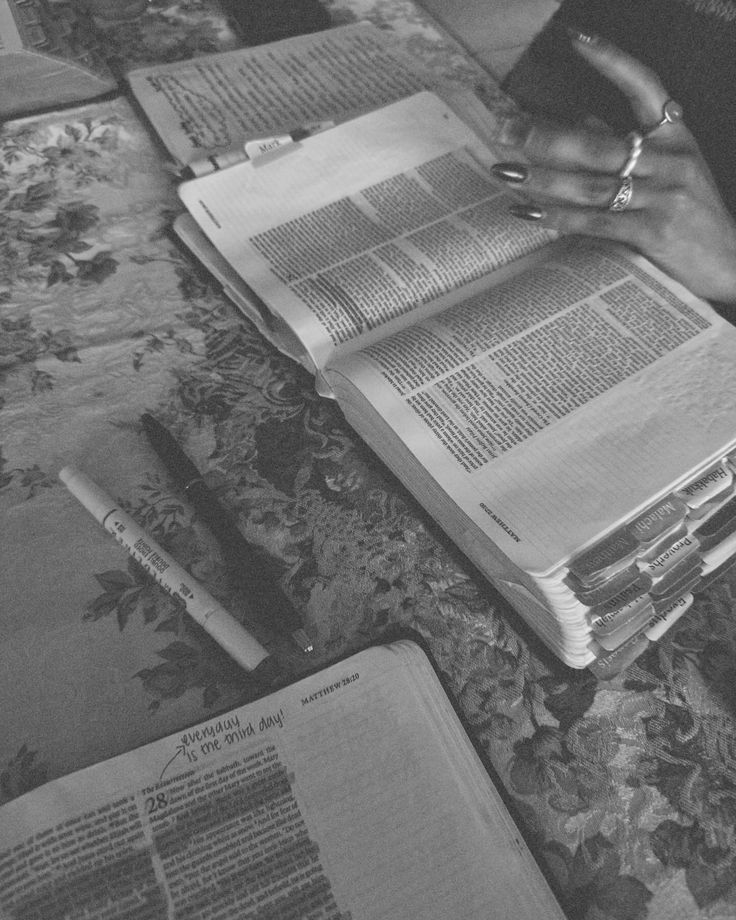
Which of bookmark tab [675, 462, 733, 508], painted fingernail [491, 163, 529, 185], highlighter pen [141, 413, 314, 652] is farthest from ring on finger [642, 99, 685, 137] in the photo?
highlighter pen [141, 413, 314, 652]

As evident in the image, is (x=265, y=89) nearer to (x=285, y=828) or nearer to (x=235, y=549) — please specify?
(x=235, y=549)

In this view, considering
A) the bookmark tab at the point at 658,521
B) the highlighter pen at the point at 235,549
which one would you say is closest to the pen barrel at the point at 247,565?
the highlighter pen at the point at 235,549

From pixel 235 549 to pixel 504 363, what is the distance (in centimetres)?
24

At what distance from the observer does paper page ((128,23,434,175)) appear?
0.69 m

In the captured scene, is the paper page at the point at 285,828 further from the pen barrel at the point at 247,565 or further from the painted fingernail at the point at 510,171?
the painted fingernail at the point at 510,171

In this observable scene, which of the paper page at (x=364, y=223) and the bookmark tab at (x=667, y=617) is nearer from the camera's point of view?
the bookmark tab at (x=667, y=617)

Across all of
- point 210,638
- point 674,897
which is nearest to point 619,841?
point 674,897

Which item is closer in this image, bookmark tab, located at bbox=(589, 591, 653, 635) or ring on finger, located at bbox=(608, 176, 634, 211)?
bookmark tab, located at bbox=(589, 591, 653, 635)

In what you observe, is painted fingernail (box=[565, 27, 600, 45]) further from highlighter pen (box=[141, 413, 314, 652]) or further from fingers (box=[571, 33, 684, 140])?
highlighter pen (box=[141, 413, 314, 652])

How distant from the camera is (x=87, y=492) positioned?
18.4 inches

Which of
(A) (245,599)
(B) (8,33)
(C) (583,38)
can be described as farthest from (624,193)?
(B) (8,33)

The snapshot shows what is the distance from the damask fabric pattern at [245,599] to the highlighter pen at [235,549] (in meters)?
0.01

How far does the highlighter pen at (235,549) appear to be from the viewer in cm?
42

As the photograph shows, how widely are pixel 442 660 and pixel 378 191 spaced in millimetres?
449
